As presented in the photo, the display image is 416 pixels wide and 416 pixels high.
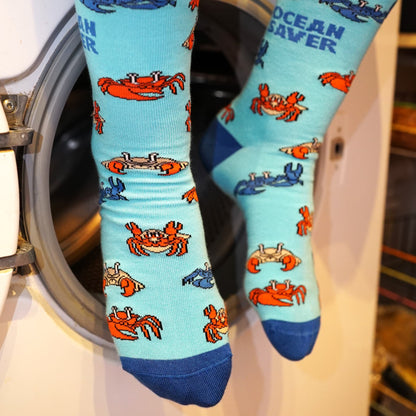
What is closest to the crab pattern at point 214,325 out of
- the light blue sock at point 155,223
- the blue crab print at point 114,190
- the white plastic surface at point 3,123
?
the light blue sock at point 155,223

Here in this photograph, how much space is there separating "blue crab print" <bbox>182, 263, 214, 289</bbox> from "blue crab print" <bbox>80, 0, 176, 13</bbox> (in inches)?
9.1

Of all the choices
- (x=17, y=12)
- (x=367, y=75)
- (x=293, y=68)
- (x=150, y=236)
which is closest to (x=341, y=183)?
(x=367, y=75)

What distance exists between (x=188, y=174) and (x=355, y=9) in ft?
0.77

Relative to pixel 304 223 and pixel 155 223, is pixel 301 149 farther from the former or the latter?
pixel 155 223

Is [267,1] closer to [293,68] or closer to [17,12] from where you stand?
[293,68]

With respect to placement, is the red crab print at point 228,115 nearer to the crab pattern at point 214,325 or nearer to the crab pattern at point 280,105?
the crab pattern at point 280,105

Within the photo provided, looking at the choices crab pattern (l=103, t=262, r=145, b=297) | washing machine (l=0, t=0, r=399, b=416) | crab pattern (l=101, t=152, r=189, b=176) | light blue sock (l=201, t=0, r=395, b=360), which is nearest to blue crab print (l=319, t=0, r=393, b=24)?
light blue sock (l=201, t=0, r=395, b=360)

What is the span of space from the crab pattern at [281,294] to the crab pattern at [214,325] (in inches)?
3.6

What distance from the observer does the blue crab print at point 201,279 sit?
19.2 inches

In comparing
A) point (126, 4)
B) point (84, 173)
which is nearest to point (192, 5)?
point (126, 4)

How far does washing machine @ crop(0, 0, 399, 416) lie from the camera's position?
48cm

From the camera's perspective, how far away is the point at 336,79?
1.84 ft

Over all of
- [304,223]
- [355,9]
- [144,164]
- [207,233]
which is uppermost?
[355,9]

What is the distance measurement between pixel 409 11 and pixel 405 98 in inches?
11.7
